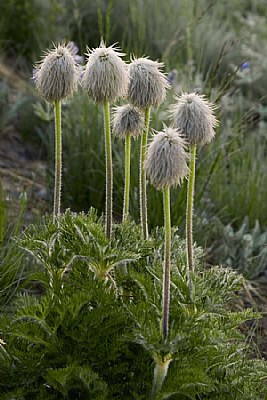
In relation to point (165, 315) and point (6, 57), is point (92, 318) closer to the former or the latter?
point (165, 315)

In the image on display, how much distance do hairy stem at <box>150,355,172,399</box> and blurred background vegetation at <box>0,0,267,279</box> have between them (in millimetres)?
1016

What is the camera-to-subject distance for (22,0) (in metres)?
5.37

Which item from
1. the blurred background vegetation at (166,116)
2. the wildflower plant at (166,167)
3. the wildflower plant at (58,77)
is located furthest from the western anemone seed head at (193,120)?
the blurred background vegetation at (166,116)

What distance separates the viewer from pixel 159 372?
6.48 feet

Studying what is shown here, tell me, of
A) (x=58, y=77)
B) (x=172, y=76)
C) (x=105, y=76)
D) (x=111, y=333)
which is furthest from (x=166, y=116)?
(x=111, y=333)

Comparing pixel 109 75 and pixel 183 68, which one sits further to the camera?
pixel 183 68

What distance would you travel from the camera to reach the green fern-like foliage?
76.9 inches

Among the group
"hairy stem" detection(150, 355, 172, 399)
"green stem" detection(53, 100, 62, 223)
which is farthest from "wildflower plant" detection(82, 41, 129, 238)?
"hairy stem" detection(150, 355, 172, 399)

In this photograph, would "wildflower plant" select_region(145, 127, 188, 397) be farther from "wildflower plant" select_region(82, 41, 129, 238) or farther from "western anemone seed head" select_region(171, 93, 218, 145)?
"wildflower plant" select_region(82, 41, 129, 238)

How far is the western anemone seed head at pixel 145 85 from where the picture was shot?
7.14 ft

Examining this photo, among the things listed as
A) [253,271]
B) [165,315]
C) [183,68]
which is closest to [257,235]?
[253,271]

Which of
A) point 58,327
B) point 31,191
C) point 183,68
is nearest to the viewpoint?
point 58,327

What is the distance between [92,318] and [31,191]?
201 cm

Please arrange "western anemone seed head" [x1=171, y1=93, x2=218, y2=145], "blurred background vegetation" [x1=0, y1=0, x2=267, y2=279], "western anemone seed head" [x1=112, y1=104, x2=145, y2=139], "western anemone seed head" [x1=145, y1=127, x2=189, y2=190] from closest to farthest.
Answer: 1. "western anemone seed head" [x1=145, y1=127, x2=189, y2=190]
2. "western anemone seed head" [x1=171, y1=93, x2=218, y2=145]
3. "western anemone seed head" [x1=112, y1=104, x2=145, y2=139]
4. "blurred background vegetation" [x1=0, y1=0, x2=267, y2=279]
